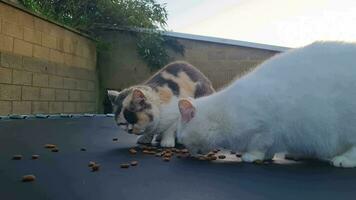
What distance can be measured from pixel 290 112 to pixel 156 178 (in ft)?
2.18

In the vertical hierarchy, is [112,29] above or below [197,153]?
above

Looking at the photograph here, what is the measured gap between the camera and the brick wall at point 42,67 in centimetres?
464

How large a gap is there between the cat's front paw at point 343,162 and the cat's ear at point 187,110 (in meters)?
0.65

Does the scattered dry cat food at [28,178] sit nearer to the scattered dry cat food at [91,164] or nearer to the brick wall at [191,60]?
the scattered dry cat food at [91,164]

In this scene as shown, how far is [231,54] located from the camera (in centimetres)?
705

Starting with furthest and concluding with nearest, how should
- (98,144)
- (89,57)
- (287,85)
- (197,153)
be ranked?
1. (89,57)
2. (98,144)
3. (197,153)
4. (287,85)

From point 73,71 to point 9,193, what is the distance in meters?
5.33

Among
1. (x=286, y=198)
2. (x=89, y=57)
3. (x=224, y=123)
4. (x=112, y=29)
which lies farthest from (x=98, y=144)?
(x=112, y=29)

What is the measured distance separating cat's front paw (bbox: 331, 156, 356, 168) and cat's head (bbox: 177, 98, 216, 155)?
528mm

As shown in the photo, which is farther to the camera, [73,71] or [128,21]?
[128,21]

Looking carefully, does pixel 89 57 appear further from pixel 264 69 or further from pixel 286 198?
pixel 286 198

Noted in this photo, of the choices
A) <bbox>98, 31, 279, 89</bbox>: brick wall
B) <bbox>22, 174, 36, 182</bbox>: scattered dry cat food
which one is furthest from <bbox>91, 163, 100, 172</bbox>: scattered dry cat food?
<bbox>98, 31, 279, 89</bbox>: brick wall

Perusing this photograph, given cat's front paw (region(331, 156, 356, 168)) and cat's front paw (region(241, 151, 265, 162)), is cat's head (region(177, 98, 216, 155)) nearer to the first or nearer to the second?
cat's front paw (region(241, 151, 265, 162))

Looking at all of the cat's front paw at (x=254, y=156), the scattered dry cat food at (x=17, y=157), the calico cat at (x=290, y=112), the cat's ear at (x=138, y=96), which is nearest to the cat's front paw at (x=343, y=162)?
the calico cat at (x=290, y=112)
